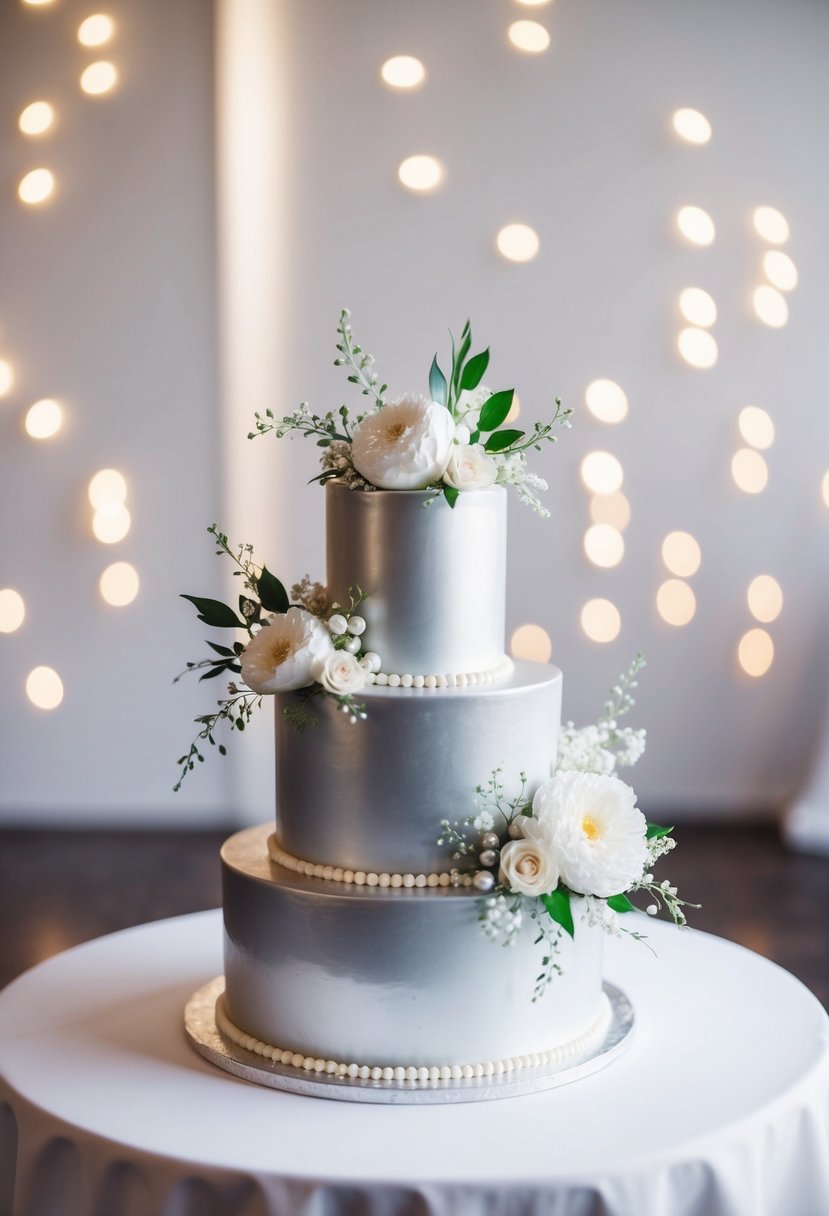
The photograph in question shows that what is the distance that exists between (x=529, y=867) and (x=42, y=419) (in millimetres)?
3795

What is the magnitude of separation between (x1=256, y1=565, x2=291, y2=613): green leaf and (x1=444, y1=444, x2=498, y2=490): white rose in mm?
288

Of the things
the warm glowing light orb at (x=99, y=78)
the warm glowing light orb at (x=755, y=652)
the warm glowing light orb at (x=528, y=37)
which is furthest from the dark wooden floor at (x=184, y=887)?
the warm glowing light orb at (x=528, y=37)

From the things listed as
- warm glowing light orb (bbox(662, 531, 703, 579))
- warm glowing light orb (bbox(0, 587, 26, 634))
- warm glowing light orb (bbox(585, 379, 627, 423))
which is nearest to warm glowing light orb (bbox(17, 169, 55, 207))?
warm glowing light orb (bbox(0, 587, 26, 634))

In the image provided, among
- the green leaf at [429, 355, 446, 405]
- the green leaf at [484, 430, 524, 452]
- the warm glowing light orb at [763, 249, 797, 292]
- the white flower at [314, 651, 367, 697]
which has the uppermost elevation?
the warm glowing light orb at [763, 249, 797, 292]

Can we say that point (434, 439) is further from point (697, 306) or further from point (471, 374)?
point (697, 306)

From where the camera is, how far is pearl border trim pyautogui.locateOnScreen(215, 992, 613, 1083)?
165 cm

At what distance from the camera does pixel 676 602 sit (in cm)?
507

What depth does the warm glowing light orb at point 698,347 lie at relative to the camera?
4977 mm

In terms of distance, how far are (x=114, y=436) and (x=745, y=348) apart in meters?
2.47

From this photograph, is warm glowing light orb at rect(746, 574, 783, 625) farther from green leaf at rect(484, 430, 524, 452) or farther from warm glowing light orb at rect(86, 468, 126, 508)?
green leaf at rect(484, 430, 524, 452)

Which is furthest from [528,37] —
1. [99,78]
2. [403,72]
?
[99,78]

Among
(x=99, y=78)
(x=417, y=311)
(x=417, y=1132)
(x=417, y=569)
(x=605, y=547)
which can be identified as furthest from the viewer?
(x=605, y=547)

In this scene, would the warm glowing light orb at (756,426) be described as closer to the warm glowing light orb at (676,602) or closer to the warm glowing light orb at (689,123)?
the warm glowing light orb at (676,602)

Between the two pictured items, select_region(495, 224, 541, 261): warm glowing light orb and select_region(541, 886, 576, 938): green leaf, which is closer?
select_region(541, 886, 576, 938): green leaf
